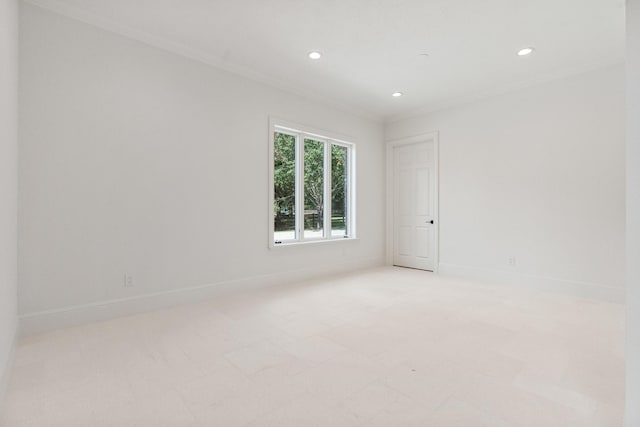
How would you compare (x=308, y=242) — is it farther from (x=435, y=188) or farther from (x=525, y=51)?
(x=525, y=51)

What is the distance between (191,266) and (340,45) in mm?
2924

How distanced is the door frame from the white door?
0.06m

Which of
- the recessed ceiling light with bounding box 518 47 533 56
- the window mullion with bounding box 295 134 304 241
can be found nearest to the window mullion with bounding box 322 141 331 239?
the window mullion with bounding box 295 134 304 241

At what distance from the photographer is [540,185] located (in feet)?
13.5

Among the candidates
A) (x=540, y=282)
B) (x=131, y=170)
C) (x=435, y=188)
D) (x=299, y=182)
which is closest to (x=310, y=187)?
(x=299, y=182)

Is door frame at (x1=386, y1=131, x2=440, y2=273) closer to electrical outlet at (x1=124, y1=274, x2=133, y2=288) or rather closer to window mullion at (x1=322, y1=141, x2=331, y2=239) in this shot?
window mullion at (x1=322, y1=141, x2=331, y2=239)

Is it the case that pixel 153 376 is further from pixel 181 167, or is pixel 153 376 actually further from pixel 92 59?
pixel 92 59

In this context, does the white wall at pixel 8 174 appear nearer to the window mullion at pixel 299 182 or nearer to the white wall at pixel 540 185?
the window mullion at pixel 299 182

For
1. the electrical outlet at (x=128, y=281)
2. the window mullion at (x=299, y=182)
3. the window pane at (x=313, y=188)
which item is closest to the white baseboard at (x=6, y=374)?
the electrical outlet at (x=128, y=281)

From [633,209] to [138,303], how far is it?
3724mm

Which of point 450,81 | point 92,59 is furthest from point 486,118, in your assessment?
point 92,59

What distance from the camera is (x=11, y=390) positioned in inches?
69.9

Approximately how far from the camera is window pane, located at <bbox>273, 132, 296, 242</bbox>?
4.41 m

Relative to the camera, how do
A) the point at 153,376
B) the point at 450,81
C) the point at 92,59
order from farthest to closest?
the point at 450,81, the point at 92,59, the point at 153,376
